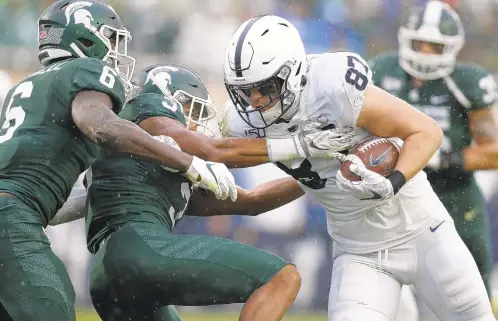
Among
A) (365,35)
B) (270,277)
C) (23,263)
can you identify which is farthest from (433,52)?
(23,263)

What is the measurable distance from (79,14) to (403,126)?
4.21ft

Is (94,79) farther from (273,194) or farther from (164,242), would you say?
(273,194)

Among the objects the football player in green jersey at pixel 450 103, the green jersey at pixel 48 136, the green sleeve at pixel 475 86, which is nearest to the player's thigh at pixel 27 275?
the green jersey at pixel 48 136

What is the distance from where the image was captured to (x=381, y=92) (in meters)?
3.51

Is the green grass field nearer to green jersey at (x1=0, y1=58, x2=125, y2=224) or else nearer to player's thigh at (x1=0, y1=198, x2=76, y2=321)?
green jersey at (x1=0, y1=58, x2=125, y2=224)

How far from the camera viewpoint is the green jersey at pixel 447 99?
18.0ft

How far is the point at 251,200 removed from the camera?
13.6ft

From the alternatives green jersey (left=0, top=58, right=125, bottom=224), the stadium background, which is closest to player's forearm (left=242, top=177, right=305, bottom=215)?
green jersey (left=0, top=58, right=125, bottom=224)

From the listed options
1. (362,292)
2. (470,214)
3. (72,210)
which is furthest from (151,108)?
(470,214)

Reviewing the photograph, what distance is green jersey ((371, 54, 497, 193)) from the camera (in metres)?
5.48

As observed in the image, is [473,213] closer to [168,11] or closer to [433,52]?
[433,52]

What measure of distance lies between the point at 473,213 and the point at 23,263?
10.5ft

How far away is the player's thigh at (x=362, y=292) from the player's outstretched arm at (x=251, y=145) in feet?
1.51

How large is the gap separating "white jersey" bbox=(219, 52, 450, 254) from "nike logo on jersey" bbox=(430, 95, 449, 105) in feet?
5.92
